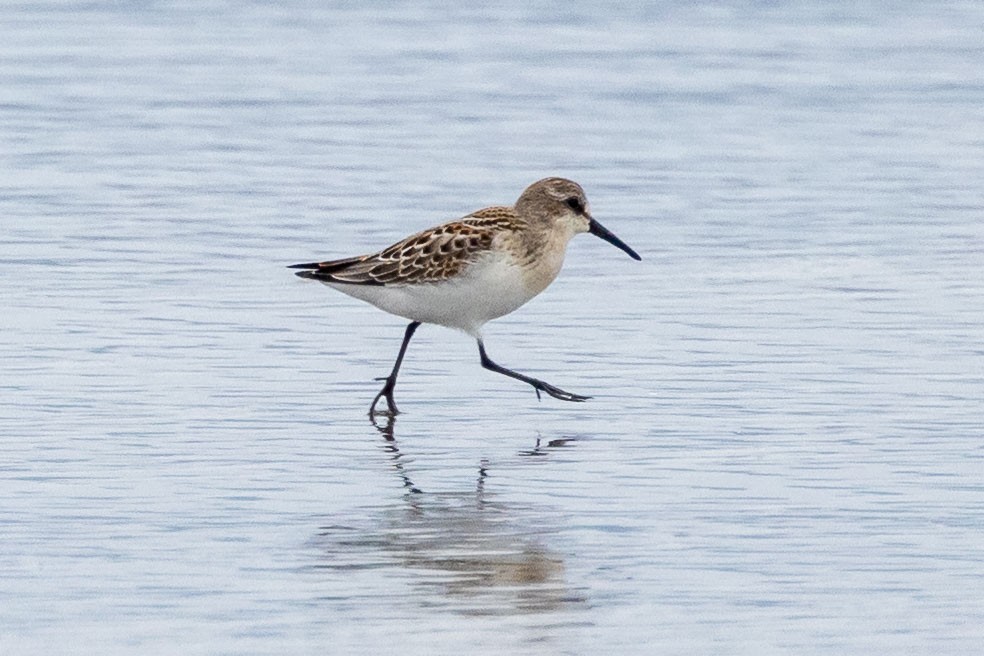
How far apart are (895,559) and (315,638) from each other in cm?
221

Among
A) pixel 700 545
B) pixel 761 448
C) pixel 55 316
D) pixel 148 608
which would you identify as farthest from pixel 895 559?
pixel 55 316

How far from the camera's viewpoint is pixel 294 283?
46.5ft

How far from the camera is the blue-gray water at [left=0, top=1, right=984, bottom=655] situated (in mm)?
7855

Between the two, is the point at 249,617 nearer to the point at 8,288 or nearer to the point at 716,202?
the point at 8,288

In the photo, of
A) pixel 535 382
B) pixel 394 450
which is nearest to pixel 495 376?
pixel 535 382

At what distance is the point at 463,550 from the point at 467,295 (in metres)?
3.24

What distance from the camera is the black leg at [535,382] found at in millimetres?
11057

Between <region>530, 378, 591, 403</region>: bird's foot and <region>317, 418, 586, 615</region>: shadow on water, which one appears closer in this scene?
<region>317, 418, 586, 615</region>: shadow on water

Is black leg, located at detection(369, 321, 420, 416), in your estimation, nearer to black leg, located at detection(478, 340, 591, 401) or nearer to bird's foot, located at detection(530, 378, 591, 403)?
black leg, located at detection(478, 340, 591, 401)

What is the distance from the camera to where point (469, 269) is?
11508mm

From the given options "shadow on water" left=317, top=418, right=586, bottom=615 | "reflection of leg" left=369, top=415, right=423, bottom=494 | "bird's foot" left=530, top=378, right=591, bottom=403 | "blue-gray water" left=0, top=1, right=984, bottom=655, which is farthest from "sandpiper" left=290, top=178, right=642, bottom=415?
"shadow on water" left=317, top=418, right=586, bottom=615

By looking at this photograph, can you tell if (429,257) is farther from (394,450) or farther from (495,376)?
(394,450)

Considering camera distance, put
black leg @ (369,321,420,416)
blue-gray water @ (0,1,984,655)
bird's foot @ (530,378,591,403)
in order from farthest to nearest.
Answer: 1. bird's foot @ (530,378,591,403)
2. black leg @ (369,321,420,416)
3. blue-gray water @ (0,1,984,655)

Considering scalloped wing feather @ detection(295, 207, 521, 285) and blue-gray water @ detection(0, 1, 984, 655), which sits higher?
scalloped wing feather @ detection(295, 207, 521, 285)
